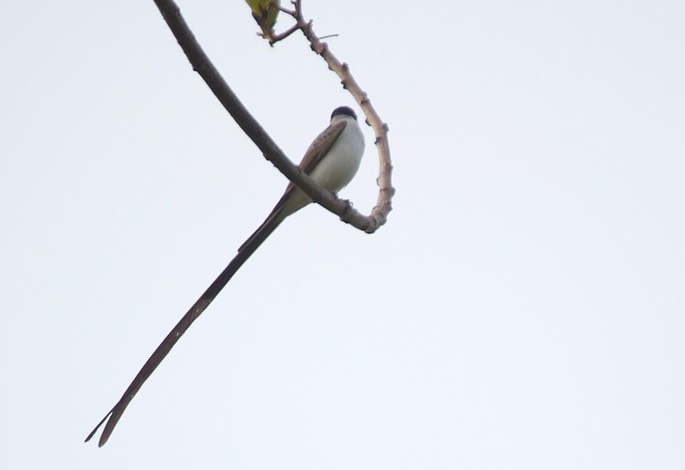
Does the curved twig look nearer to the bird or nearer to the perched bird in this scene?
the perched bird

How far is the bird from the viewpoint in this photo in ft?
10.5

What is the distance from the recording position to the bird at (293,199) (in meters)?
3.20

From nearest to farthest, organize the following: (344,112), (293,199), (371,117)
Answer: (371,117)
(293,199)
(344,112)

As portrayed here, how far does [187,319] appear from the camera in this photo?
354cm

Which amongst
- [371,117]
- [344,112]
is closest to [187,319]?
[371,117]

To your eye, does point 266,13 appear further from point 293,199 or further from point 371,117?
point 293,199

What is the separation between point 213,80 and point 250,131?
262 millimetres

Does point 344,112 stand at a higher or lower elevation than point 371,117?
higher

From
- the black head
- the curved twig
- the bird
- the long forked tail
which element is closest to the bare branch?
the curved twig

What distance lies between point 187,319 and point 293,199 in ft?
4.02

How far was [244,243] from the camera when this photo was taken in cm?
405

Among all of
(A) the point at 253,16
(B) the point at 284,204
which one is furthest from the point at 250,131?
(B) the point at 284,204

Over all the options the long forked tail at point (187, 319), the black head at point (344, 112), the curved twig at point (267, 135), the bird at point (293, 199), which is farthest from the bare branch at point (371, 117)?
the black head at point (344, 112)

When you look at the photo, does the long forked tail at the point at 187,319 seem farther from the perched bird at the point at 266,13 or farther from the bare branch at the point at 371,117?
the perched bird at the point at 266,13
